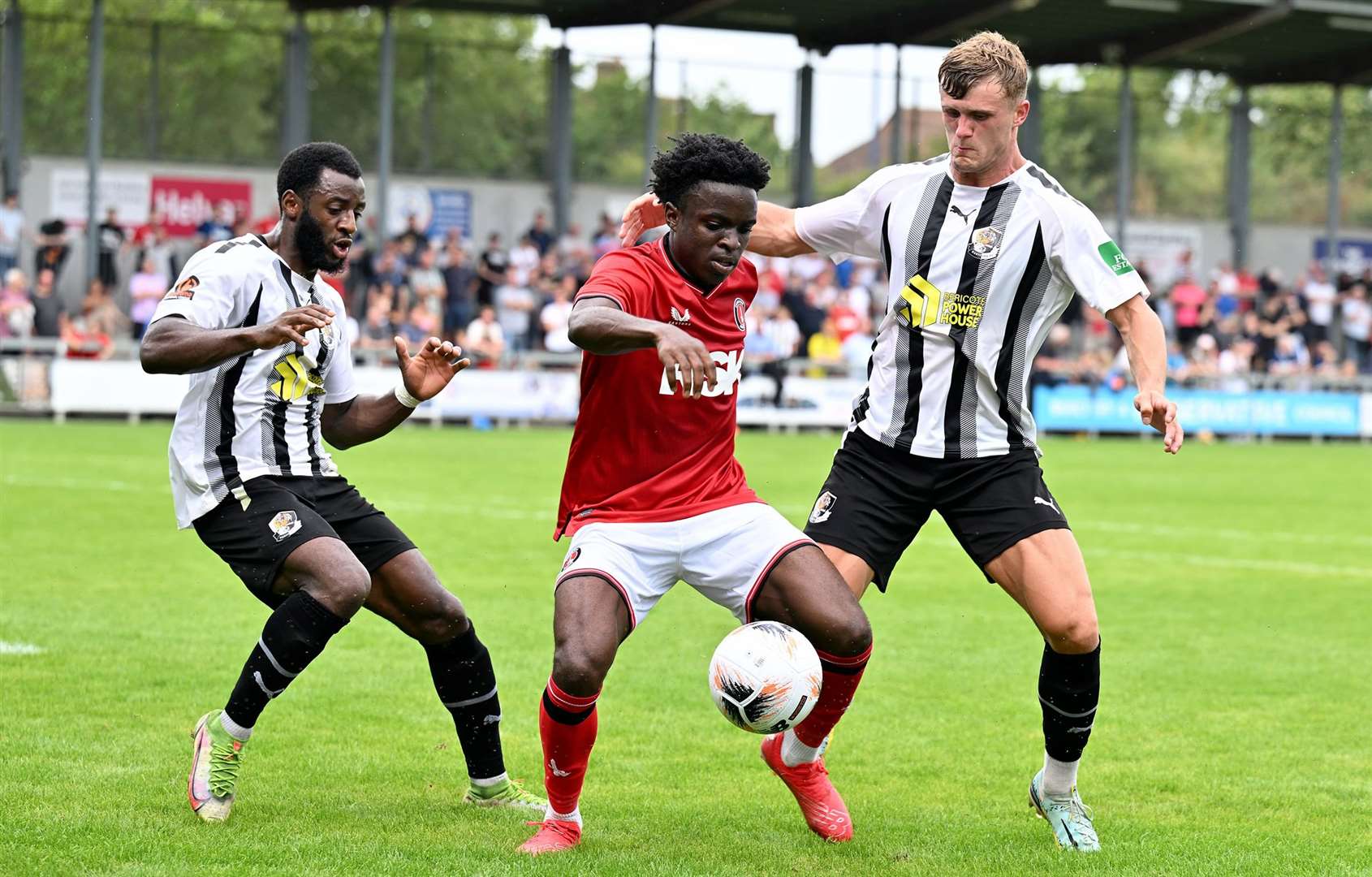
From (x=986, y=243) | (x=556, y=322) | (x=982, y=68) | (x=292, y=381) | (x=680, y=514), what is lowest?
(x=680, y=514)

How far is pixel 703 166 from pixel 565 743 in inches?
73.1

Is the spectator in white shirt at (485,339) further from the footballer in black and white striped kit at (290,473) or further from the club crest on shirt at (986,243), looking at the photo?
the club crest on shirt at (986,243)

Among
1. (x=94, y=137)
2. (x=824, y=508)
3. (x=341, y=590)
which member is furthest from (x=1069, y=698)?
(x=94, y=137)

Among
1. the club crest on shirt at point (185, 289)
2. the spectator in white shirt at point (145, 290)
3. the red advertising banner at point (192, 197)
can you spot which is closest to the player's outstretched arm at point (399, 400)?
the club crest on shirt at point (185, 289)

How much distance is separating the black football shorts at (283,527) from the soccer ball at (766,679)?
131cm

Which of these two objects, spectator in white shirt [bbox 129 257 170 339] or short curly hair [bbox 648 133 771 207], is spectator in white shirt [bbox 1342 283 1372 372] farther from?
short curly hair [bbox 648 133 771 207]

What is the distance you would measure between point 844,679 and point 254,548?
6.50 feet

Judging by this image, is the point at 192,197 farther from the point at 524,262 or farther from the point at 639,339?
the point at 639,339

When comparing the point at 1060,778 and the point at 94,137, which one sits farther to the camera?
Answer: the point at 94,137

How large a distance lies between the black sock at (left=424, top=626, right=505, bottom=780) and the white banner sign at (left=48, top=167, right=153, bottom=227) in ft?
85.9

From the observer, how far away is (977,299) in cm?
575

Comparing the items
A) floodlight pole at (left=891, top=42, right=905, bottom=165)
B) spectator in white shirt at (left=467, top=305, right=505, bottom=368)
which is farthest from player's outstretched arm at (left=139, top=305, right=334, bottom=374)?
floodlight pole at (left=891, top=42, right=905, bottom=165)

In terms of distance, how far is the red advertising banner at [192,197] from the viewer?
3141 centimetres

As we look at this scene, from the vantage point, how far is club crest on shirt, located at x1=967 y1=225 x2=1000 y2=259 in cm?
573
